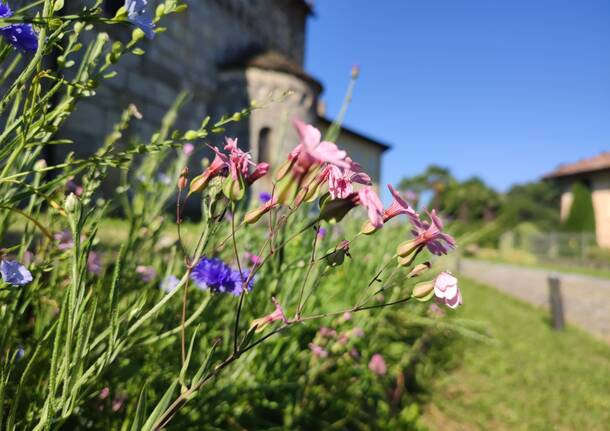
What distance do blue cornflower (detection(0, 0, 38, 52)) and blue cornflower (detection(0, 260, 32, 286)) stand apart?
360 mm

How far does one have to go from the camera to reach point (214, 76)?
934cm

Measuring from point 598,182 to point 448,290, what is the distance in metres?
25.3

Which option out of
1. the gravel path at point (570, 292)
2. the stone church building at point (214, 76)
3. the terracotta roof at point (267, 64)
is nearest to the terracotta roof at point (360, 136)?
the stone church building at point (214, 76)

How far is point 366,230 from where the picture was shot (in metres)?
0.63

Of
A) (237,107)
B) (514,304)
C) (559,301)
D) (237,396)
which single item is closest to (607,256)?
(514,304)

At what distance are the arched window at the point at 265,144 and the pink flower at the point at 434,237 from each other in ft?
31.8

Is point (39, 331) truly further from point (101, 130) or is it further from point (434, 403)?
point (101, 130)

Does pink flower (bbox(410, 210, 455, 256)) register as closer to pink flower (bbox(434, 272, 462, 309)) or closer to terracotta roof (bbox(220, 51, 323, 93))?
pink flower (bbox(434, 272, 462, 309))

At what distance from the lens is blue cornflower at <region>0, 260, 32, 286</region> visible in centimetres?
71

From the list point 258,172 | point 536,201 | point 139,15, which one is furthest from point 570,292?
point 536,201

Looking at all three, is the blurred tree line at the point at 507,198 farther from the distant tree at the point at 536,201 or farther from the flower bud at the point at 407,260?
the flower bud at the point at 407,260

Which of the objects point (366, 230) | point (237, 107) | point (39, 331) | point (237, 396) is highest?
point (237, 107)

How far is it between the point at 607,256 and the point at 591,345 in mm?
Answer: 15124

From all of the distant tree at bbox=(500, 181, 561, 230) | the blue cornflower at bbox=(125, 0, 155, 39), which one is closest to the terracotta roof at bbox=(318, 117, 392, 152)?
the blue cornflower at bbox=(125, 0, 155, 39)
